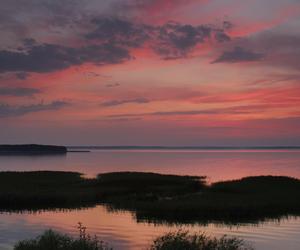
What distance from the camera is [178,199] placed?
152 ft

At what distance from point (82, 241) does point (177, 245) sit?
4529mm

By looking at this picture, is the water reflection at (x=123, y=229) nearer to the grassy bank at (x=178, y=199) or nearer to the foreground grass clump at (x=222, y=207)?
the foreground grass clump at (x=222, y=207)

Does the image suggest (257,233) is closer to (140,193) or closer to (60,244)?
(60,244)

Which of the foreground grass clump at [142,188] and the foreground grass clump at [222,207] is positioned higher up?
the foreground grass clump at [142,188]

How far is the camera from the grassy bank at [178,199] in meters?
39.9

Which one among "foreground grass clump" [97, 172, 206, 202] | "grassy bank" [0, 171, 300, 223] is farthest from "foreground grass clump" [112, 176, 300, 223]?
"foreground grass clump" [97, 172, 206, 202]

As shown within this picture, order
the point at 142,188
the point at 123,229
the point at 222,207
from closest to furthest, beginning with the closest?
the point at 123,229 < the point at 222,207 < the point at 142,188

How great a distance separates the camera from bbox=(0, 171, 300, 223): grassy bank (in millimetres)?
39906

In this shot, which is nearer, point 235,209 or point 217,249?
point 217,249

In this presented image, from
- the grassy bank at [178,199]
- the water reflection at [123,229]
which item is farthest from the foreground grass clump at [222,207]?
the water reflection at [123,229]

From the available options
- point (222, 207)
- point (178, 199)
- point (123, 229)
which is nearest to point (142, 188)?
point (178, 199)

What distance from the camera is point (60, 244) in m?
22.0

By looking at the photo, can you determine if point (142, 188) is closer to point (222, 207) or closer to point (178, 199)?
point (178, 199)

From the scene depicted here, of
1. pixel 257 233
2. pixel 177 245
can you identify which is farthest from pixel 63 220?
pixel 177 245
